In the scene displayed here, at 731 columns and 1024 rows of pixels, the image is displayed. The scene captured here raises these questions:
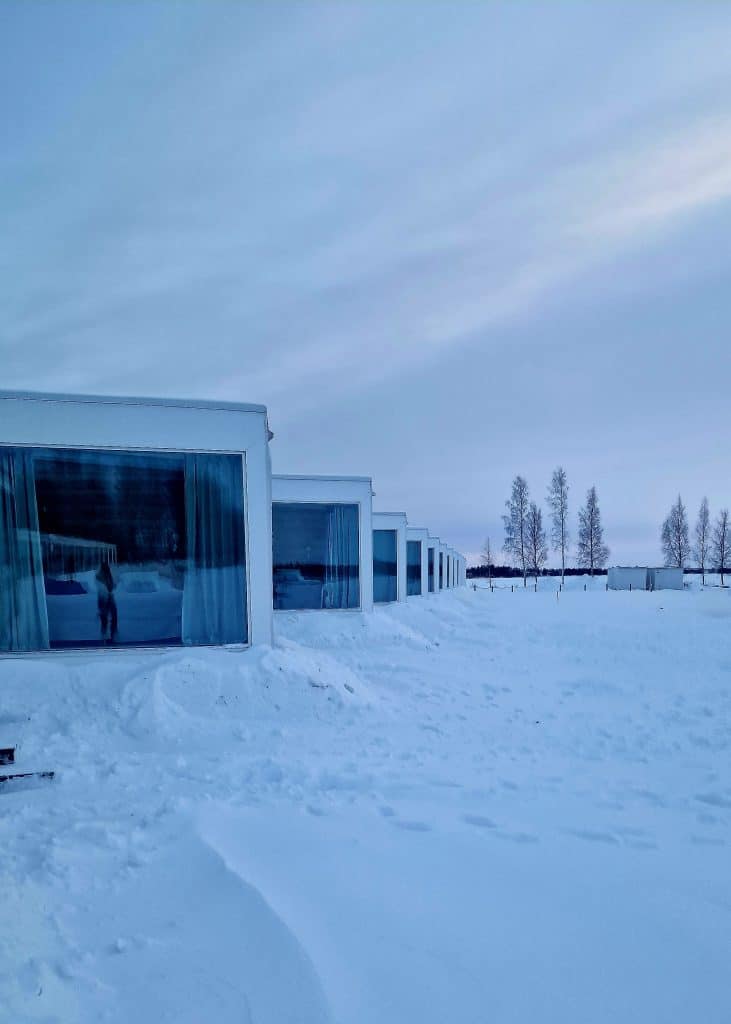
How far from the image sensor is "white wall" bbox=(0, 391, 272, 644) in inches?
291

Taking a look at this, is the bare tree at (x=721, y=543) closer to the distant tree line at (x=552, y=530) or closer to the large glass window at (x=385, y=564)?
the distant tree line at (x=552, y=530)

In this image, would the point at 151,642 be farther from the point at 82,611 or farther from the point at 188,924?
the point at 188,924

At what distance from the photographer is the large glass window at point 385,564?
2091cm

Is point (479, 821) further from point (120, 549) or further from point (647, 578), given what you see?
point (647, 578)

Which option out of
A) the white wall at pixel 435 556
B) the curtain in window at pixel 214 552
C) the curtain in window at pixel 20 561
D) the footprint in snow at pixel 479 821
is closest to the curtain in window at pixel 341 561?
the curtain in window at pixel 214 552

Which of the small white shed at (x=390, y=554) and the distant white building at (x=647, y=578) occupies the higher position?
the small white shed at (x=390, y=554)

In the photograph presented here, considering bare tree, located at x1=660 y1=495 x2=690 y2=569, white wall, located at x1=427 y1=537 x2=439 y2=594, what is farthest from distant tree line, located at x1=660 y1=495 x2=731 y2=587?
white wall, located at x1=427 y1=537 x2=439 y2=594

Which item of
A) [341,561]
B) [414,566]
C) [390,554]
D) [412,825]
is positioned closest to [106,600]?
[412,825]

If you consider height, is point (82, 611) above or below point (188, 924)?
above

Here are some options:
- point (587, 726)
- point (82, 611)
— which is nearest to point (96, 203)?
point (82, 611)

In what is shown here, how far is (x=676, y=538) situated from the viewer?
6278 centimetres

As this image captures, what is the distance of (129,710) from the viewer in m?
→ 6.33

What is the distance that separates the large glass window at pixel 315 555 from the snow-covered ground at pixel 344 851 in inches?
249

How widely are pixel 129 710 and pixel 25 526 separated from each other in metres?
2.57
